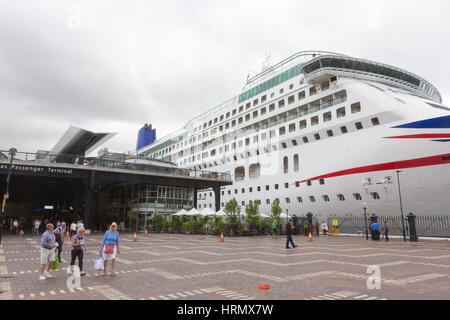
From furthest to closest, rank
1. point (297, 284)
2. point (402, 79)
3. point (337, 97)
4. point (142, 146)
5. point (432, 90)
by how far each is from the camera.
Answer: point (142, 146)
point (432, 90)
point (402, 79)
point (337, 97)
point (297, 284)

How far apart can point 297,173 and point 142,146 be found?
59482mm

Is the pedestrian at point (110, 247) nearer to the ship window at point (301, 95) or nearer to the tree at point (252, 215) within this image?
the tree at point (252, 215)

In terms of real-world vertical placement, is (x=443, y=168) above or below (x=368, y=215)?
above

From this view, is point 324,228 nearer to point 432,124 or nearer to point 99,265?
point 432,124

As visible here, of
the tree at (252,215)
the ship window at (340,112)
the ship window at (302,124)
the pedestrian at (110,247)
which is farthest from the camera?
the ship window at (302,124)

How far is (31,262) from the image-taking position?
34.8ft

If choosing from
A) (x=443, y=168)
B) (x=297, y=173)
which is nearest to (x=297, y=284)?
(x=443, y=168)

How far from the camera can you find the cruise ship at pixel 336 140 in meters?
21.1

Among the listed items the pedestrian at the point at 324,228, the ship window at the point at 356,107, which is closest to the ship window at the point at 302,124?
the ship window at the point at 356,107

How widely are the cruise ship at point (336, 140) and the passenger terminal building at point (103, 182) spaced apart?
605 centimetres

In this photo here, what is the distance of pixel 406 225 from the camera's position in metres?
22.2

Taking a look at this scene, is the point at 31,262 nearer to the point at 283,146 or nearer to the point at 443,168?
the point at 443,168

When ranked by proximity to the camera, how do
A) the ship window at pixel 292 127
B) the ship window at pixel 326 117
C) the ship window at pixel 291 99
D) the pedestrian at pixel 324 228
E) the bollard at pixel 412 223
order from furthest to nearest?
the ship window at pixel 291 99
the ship window at pixel 292 127
the ship window at pixel 326 117
the pedestrian at pixel 324 228
the bollard at pixel 412 223

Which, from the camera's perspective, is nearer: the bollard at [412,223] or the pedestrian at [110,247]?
the pedestrian at [110,247]
